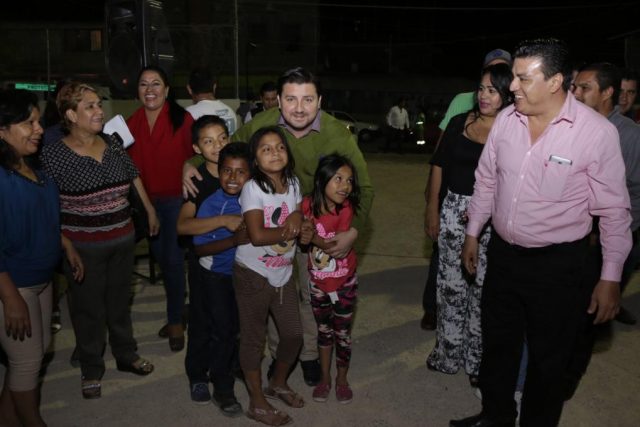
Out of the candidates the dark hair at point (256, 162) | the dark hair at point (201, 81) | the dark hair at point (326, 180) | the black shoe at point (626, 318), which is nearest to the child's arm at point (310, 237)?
the dark hair at point (326, 180)

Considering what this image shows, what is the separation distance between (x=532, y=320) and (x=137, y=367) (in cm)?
267

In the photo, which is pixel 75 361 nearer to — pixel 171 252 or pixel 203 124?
pixel 171 252

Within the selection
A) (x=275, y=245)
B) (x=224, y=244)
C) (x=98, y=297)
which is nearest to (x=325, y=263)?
(x=275, y=245)

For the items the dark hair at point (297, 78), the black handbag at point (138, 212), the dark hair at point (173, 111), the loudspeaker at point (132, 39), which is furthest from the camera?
the loudspeaker at point (132, 39)

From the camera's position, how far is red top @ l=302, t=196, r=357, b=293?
11.7ft

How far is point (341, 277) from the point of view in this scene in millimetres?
3648

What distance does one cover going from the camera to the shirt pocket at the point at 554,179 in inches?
110

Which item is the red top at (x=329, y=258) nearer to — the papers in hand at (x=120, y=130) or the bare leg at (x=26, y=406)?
the papers in hand at (x=120, y=130)

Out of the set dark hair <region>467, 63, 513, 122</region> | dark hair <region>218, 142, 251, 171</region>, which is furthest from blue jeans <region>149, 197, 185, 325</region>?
dark hair <region>467, 63, 513, 122</region>

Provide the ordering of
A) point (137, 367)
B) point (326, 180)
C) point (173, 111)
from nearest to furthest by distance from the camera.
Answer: point (326, 180) < point (137, 367) < point (173, 111)

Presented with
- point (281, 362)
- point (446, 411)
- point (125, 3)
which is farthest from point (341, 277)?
point (125, 3)

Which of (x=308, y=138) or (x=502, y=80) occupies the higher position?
(x=502, y=80)

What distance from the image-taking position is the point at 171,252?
442cm

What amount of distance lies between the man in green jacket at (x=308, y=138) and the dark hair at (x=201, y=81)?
5.98ft
